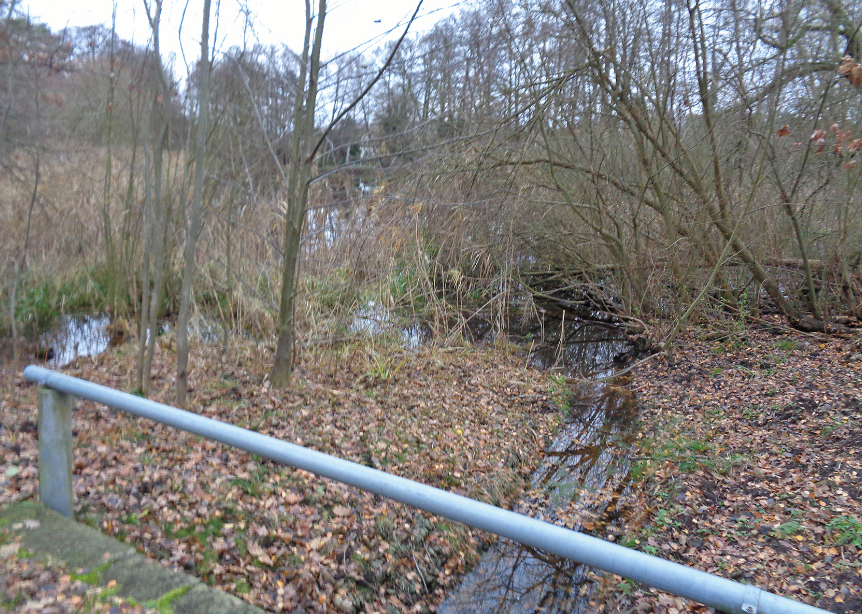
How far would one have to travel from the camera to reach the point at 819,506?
202 inches

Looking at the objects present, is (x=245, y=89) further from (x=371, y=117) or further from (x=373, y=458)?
(x=371, y=117)

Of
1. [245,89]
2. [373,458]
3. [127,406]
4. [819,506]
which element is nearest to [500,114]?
[245,89]

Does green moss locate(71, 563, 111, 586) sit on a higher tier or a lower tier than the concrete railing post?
lower

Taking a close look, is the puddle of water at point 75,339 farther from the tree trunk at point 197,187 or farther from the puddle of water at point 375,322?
the puddle of water at point 375,322

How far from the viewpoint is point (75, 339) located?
1002 cm

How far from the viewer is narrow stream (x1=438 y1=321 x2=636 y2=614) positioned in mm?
4648

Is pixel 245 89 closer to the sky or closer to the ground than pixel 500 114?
closer to the ground

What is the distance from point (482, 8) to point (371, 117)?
112 inches

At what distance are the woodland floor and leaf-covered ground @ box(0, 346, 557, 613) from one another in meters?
0.02

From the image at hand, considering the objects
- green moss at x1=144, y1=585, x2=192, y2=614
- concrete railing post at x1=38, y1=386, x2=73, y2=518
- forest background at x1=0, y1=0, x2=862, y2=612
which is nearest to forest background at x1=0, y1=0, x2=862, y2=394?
forest background at x1=0, y1=0, x2=862, y2=612

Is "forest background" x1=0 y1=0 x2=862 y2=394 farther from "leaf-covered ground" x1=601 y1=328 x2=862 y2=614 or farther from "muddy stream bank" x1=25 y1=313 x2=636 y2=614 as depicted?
"leaf-covered ground" x1=601 y1=328 x2=862 y2=614

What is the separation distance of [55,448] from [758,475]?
5990 millimetres

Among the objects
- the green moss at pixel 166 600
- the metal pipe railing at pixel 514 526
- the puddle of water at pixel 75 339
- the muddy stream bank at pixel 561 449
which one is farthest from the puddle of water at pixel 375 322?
the green moss at pixel 166 600

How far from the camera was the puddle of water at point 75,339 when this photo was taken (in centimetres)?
916
